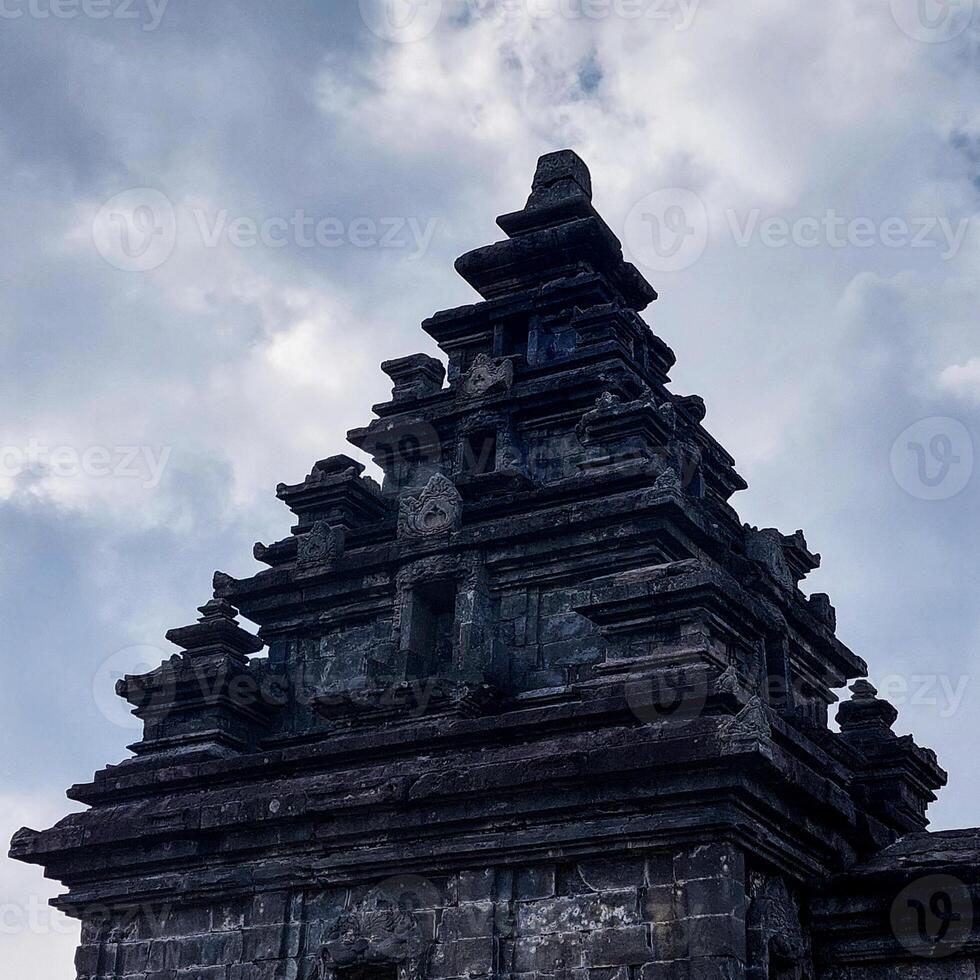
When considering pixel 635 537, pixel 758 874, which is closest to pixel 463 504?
pixel 635 537

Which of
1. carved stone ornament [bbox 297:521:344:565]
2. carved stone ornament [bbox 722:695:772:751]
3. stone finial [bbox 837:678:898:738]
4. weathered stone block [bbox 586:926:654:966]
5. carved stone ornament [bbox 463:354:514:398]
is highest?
carved stone ornament [bbox 463:354:514:398]

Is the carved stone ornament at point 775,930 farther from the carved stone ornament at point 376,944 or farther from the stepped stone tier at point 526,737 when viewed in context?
the carved stone ornament at point 376,944

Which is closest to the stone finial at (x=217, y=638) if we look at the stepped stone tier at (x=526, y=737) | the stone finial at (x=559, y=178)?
the stepped stone tier at (x=526, y=737)

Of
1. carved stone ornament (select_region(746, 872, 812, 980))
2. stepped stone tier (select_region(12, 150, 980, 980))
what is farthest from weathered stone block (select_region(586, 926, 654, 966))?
carved stone ornament (select_region(746, 872, 812, 980))

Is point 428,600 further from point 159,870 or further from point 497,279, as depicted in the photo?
point 497,279

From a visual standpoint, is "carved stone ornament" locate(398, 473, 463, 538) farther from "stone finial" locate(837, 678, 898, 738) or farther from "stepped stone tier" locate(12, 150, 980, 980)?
"stone finial" locate(837, 678, 898, 738)

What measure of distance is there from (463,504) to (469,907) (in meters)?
5.80

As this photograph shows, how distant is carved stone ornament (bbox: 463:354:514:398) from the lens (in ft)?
65.1

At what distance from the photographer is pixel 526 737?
46.7 ft

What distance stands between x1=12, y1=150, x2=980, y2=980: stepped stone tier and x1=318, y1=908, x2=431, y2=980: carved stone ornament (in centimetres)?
3

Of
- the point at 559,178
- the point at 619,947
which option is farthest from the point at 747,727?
the point at 559,178

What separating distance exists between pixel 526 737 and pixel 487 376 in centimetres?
716

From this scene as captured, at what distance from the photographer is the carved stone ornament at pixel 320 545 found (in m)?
18.5

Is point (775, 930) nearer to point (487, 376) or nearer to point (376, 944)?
point (376, 944)
